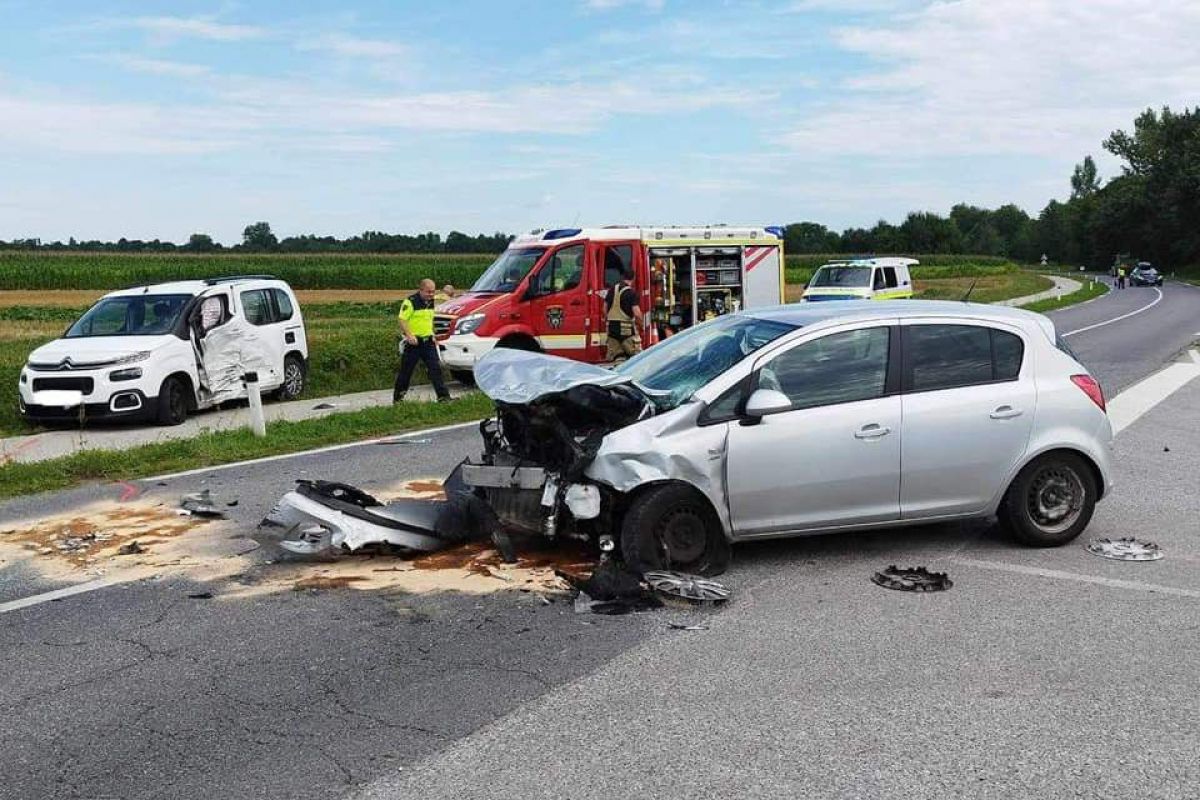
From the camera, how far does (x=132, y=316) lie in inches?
614

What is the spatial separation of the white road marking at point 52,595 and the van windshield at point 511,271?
11757 mm

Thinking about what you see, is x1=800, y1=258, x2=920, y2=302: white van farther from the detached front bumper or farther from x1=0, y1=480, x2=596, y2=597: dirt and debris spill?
x1=0, y1=480, x2=596, y2=597: dirt and debris spill

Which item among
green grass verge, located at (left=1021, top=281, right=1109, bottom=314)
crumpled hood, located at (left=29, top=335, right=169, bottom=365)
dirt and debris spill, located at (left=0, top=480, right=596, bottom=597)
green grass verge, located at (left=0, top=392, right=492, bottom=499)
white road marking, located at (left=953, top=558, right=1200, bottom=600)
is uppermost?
crumpled hood, located at (left=29, top=335, right=169, bottom=365)

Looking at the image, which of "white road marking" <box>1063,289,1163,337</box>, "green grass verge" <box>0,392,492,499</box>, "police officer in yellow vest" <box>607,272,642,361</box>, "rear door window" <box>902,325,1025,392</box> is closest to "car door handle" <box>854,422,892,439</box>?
"rear door window" <box>902,325,1025,392</box>

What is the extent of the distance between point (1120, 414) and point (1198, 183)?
97.0m

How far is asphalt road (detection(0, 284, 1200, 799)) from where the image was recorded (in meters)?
4.03

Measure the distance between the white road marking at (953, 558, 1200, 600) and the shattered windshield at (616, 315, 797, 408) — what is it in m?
1.84

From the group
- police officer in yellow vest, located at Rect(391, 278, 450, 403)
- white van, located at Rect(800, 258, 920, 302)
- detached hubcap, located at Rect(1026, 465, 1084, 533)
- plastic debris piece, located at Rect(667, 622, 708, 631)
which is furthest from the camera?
white van, located at Rect(800, 258, 920, 302)

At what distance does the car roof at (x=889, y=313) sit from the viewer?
6988 mm

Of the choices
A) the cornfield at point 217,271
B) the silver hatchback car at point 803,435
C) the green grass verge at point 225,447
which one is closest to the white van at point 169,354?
the green grass verge at point 225,447

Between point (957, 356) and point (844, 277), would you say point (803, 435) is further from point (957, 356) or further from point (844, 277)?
point (844, 277)

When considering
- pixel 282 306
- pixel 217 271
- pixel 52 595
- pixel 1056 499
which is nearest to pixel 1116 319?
pixel 282 306

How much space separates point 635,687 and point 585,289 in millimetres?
13643

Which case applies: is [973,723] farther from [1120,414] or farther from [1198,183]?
[1198,183]
